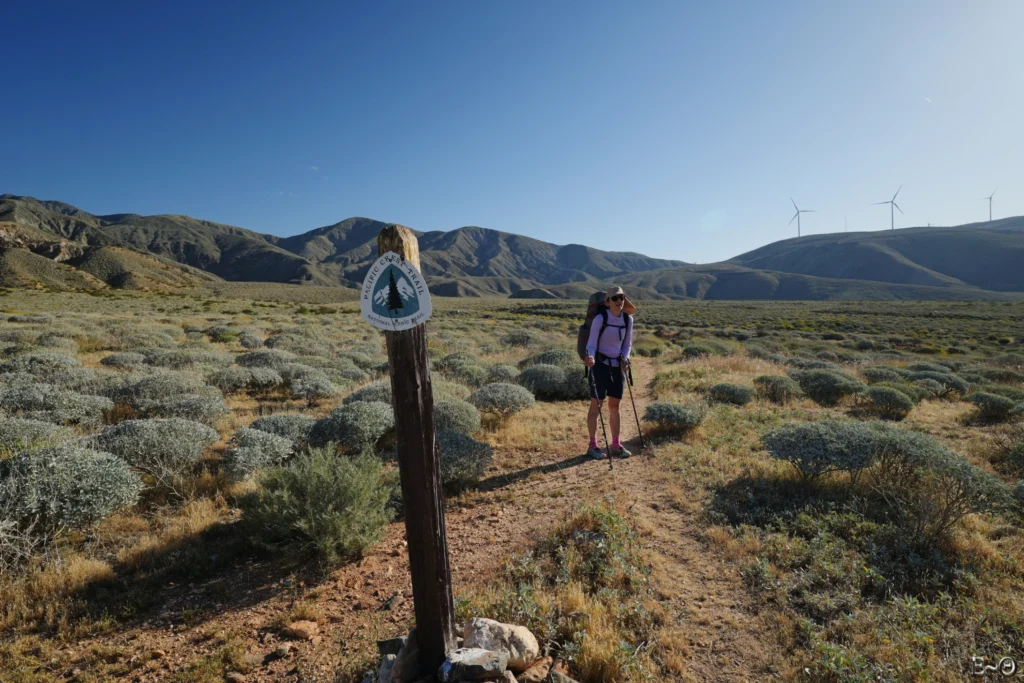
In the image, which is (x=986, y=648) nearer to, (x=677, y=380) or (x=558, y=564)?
(x=558, y=564)

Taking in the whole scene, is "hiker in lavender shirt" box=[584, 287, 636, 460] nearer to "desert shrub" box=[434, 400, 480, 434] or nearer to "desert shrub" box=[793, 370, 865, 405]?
"desert shrub" box=[434, 400, 480, 434]

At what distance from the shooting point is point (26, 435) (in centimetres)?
504

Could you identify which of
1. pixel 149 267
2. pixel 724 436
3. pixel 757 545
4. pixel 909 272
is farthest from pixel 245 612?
pixel 909 272

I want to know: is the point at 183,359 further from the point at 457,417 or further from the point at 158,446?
the point at 457,417

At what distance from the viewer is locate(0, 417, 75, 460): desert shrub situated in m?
4.64

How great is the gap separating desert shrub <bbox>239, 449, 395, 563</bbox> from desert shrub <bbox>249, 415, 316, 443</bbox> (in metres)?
2.10

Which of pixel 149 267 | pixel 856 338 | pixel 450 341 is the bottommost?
pixel 856 338

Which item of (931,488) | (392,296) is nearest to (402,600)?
(392,296)

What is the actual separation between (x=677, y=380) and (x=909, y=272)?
199488mm

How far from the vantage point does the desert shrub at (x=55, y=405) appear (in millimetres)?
6354

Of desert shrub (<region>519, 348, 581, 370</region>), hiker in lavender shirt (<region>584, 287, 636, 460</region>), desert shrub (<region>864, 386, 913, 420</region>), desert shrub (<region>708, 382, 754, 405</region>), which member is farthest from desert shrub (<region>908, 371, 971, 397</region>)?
hiker in lavender shirt (<region>584, 287, 636, 460</region>)

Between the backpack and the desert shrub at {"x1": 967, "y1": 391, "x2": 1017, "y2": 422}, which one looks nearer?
the backpack

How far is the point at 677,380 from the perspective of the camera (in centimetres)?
1230

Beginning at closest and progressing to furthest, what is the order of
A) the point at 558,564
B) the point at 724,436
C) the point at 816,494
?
the point at 558,564 → the point at 816,494 → the point at 724,436
